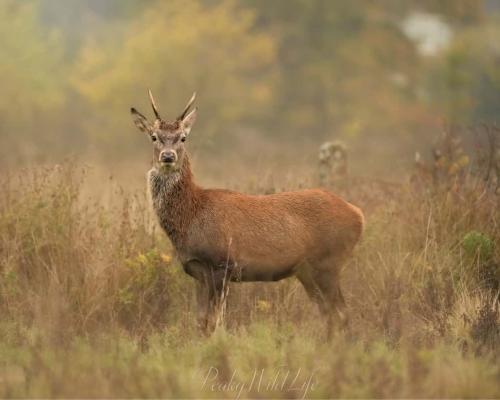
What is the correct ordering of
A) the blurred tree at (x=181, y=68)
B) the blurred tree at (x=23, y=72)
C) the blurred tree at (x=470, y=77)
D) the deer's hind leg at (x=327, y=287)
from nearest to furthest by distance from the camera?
the deer's hind leg at (x=327, y=287) < the blurred tree at (x=470, y=77) < the blurred tree at (x=181, y=68) < the blurred tree at (x=23, y=72)

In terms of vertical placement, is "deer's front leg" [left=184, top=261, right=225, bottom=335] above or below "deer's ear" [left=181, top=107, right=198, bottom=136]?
below

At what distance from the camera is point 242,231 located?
822cm

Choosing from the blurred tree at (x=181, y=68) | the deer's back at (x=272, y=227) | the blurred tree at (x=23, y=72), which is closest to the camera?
the deer's back at (x=272, y=227)

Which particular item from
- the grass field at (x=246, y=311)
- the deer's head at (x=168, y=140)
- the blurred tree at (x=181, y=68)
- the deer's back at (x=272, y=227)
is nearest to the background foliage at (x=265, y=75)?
the blurred tree at (x=181, y=68)

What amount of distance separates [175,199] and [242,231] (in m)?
0.73

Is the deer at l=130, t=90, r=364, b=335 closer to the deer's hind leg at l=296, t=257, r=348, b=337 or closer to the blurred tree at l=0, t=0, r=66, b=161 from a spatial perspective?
the deer's hind leg at l=296, t=257, r=348, b=337

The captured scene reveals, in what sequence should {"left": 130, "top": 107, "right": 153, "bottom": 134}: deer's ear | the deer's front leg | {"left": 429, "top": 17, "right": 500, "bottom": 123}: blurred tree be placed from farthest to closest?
{"left": 429, "top": 17, "right": 500, "bottom": 123}: blurred tree → {"left": 130, "top": 107, "right": 153, "bottom": 134}: deer's ear → the deer's front leg

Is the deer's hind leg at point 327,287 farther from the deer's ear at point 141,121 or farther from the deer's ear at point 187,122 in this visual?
the deer's ear at point 141,121

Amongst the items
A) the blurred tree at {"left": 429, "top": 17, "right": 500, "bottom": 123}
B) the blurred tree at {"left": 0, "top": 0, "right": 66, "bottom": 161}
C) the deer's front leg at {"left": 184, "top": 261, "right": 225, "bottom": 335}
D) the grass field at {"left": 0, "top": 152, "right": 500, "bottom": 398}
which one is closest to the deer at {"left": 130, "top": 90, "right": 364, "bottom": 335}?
the deer's front leg at {"left": 184, "top": 261, "right": 225, "bottom": 335}

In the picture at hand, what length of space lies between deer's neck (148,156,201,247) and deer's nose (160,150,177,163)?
310 mm

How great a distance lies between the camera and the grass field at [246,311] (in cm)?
635

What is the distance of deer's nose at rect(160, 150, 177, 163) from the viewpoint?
8.12 m

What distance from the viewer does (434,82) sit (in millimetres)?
37250

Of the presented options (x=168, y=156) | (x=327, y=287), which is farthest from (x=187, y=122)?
(x=327, y=287)
